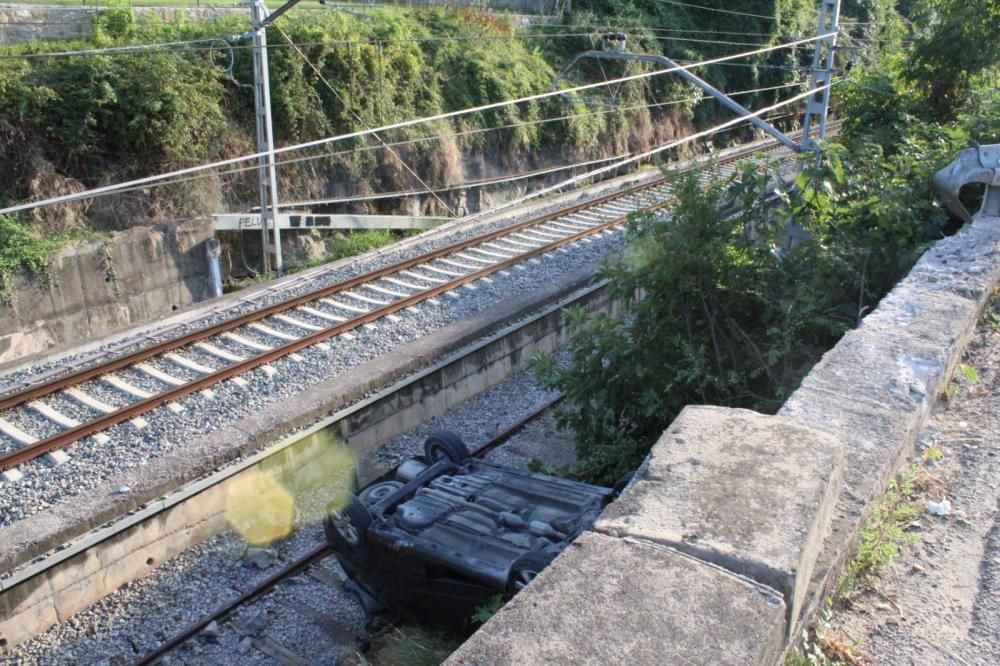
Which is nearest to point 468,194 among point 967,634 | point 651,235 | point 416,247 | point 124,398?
A: point 416,247

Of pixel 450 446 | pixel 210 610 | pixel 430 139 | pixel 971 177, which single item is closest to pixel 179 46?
pixel 430 139

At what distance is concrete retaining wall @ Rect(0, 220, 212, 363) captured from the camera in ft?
43.9

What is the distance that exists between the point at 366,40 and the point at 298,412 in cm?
1556

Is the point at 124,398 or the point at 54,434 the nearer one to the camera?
the point at 54,434

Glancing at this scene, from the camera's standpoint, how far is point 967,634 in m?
2.62

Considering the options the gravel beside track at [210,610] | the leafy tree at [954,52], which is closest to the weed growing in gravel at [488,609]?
the gravel beside track at [210,610]

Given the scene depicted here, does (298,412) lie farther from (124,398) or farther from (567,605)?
(567,605)

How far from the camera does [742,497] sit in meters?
2.56

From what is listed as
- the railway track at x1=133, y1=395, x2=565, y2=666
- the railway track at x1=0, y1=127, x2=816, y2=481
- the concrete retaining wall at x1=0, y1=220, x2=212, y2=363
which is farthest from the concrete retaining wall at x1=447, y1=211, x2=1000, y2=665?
the concrete retaining wall at x1=0, y1=220, x2=212, y2=363

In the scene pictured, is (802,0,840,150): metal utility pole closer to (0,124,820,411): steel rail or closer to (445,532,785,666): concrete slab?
(0,124,820,411): steel rail

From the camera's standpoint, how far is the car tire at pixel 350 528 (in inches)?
215

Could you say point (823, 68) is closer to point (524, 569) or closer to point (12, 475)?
point (524, 569)

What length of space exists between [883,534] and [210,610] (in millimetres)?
5386

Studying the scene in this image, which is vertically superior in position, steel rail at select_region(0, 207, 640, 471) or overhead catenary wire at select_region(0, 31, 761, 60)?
overhead catenary wire at select_region(0, 31, 761, 60)
